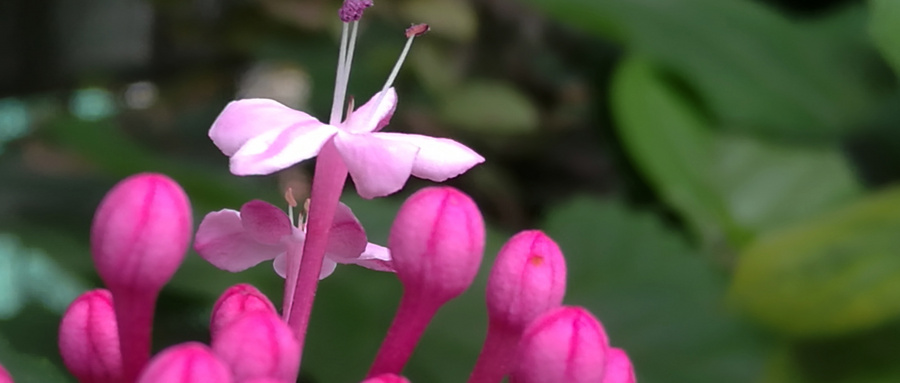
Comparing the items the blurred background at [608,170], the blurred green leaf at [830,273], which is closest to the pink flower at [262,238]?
the blurred background at [608,170]

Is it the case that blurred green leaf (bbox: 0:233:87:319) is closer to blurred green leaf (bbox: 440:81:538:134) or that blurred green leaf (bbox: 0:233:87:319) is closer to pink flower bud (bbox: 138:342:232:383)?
blurred green leaf (bbox: 440:81:538:134)

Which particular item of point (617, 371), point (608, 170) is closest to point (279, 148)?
point (617, 371)

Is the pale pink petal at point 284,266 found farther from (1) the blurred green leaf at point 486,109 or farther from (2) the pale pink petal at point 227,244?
(1) the blurred green leaf at point 486,109

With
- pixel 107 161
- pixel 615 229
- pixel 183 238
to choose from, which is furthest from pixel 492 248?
pixel 183 238

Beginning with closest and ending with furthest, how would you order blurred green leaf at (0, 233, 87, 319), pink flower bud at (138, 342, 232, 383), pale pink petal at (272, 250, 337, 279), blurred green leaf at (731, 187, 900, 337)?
1. pink flower bud at (138, 342, 232, 383)
2. pale pink petal at (272, 250, 337, 279)
3. blurred green leaf at (731, 187, 900, 337)
4. blurred green leaf at (0, 233, 87, 319)

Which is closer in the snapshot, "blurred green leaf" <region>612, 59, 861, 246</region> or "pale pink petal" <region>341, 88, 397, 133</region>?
"pale pink petal" <region>341, 88, 397, 133</region>

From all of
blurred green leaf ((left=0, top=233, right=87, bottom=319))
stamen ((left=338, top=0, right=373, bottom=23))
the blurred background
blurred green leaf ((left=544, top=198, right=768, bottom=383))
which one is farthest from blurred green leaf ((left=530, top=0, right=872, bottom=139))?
blurred green leaf ((left=0, top=233, right=87, bottom=319))

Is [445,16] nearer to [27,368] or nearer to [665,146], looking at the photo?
[665,146]
